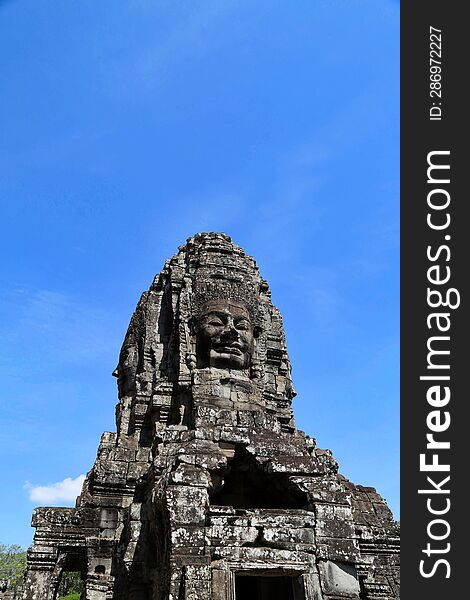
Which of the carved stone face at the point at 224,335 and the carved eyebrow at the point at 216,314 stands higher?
the carved eyebrow at the point at 216,314

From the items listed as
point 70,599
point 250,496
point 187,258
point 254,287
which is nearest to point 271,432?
point 250,496

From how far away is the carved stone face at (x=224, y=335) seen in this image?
11672 mm

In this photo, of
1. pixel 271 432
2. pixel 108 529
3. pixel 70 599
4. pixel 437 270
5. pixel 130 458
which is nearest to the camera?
pixel 437 270

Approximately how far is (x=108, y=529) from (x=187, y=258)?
22.3 ft

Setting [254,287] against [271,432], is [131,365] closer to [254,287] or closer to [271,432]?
[254,287]

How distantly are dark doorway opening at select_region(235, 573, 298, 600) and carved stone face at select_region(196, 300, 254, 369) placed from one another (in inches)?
157

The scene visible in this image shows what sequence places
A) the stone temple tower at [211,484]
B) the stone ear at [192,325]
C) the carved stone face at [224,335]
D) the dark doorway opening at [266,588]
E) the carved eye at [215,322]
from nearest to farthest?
the stone temple tower at [211,484], the dark doorway opening at [266,588], the carved stone face at [224,335], the carved eye at [215,322], the stone ear at [192,325]

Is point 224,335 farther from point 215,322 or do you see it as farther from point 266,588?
point 266,588

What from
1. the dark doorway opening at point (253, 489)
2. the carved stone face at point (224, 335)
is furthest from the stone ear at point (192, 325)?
the dark doorway opening at point (253, 489)

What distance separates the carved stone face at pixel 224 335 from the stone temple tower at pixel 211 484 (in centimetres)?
3

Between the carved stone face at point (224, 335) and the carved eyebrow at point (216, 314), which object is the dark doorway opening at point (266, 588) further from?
the carved eyebrow at point (216, 314)

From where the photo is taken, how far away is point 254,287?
1321cm

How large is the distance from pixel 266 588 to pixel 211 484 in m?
2.36

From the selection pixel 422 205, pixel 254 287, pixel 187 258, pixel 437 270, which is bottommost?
pixel 437 270
